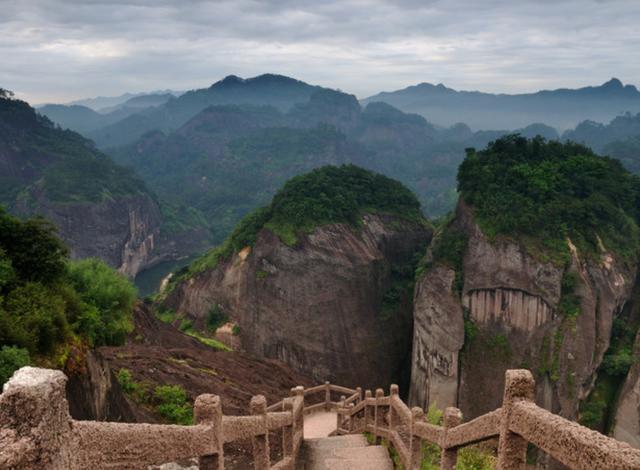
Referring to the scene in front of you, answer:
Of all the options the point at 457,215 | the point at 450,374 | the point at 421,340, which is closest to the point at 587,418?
the point at 450,374

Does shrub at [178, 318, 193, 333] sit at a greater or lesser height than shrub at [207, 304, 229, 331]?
lesser

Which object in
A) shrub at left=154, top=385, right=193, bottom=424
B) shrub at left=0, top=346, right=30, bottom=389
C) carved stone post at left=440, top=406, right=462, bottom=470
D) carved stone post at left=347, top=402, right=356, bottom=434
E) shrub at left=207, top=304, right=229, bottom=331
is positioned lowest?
shrub at left=207, top=304, right=229, bottom=331

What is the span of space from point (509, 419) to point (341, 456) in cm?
679

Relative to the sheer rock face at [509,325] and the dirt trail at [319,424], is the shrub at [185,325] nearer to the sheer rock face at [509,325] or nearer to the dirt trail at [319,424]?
the sheer rock face at [509,325]

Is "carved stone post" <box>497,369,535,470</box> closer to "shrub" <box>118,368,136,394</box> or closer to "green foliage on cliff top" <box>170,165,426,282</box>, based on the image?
"shrub" <box>118,368,136,394</box>

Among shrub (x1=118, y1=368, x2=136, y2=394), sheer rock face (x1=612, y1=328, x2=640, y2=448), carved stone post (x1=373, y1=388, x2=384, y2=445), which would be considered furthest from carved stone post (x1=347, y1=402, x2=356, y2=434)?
sheer rock face (x1=612, y1=328, x2=640, y2=448)

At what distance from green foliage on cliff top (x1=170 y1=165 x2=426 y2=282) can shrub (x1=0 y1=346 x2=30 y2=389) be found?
→ 3365cm

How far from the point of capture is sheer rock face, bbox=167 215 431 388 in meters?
39.9

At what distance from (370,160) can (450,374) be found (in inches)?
6575

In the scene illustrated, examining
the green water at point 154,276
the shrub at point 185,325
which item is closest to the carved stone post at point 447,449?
the shrub at point 185,325

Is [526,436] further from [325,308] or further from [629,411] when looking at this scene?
[325,308]

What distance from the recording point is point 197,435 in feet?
16.6

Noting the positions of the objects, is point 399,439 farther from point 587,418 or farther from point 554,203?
point 554,203

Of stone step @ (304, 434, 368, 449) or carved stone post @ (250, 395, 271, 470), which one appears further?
stone step @ (304, 434, 368, 449)
